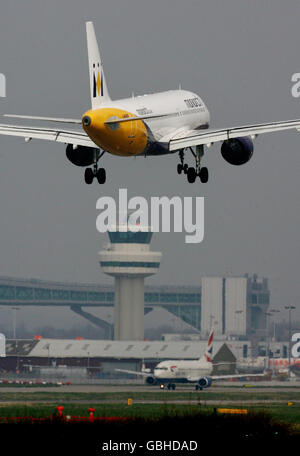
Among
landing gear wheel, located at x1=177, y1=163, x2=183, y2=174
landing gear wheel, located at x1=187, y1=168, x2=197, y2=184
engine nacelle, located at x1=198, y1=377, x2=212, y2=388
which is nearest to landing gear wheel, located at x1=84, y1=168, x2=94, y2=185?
landing gear wheel, located at x1=177, y1=163, x2=183, y2=174

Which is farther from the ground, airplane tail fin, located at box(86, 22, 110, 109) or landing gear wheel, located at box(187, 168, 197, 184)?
airplane tail fin, located at box(86, 22, 110, 109)

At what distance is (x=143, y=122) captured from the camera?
313ft

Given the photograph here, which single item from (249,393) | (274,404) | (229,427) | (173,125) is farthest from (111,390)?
(229,427)

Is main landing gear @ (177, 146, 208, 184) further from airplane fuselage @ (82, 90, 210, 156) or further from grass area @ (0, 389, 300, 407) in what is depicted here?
grass area @ (0, 389, 300, 407)

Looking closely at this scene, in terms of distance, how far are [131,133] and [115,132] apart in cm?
228

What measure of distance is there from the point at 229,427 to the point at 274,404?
7119 centimetres

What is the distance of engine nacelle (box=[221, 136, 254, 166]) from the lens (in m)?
95.7

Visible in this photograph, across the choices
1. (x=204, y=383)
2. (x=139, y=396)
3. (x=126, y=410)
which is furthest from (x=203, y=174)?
(x=204, y=383)

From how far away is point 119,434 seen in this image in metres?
65.9

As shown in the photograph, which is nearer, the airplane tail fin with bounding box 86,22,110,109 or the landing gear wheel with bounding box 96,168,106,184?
the landing gear wheel with bounding box 96,168,106,184

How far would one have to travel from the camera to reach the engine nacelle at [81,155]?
9475 cm

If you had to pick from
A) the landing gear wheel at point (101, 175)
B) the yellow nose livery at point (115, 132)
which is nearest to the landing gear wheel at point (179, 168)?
the yellow nose livery at point (115, 132)

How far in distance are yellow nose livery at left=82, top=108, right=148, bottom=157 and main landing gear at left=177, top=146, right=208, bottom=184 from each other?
4.53 metres

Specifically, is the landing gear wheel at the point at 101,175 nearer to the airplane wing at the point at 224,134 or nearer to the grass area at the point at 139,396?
the airplane wing at the point at 224,134
